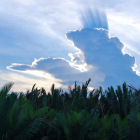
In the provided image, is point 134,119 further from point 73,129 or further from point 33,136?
point 33,136

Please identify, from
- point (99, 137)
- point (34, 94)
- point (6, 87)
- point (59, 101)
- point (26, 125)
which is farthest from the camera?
point (34, 94)

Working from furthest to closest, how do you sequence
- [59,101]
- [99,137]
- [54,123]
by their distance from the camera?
[59,101], [54,123], [99,137]

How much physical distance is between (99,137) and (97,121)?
0.58 ft

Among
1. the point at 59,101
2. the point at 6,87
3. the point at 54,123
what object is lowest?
the point at 54,123

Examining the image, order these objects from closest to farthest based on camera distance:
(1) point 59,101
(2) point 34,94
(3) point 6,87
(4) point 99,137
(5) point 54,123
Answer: (4) point 99,137 → (5) point 54,123 → (3) point 6,87 → (1) point 59,101 → (2) point 34,94

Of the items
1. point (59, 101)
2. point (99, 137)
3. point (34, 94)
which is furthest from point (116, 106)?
point (99, 137)

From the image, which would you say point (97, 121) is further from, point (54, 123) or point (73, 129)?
point (54, 123)

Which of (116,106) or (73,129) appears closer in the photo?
(73,129)

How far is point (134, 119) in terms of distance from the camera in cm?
191

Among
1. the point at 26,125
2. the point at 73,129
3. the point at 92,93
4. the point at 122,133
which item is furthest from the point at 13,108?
the point at 92,93

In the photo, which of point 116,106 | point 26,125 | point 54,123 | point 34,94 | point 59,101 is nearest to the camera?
point 26,125

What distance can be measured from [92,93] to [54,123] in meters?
2.30

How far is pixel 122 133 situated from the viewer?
1.83 meters

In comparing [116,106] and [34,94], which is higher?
[34,94]
